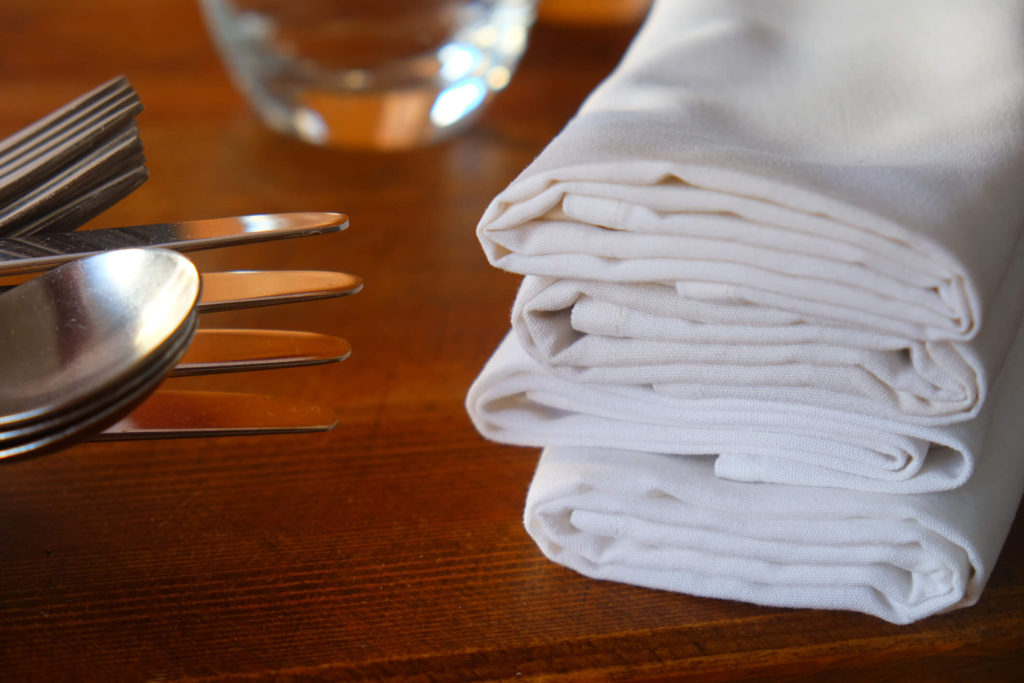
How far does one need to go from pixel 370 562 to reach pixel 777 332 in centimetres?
17

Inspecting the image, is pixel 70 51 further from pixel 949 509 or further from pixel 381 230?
pixel 949 509

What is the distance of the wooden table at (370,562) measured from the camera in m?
0.34

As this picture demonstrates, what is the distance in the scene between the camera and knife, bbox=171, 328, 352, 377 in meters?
0.37

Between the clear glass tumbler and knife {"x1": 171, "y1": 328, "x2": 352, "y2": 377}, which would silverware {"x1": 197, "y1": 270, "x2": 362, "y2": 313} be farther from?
the clear glass tumbler

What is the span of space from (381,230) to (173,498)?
22 centimetres

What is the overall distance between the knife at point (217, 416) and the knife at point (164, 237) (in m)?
0.07

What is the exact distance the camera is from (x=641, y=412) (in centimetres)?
35

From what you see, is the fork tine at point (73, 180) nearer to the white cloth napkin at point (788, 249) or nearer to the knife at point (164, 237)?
the knife at point (164, 237)

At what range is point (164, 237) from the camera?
1.18 ft

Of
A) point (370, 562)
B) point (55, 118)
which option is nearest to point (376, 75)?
point (55, 118)


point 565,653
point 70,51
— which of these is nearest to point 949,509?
point 565,653

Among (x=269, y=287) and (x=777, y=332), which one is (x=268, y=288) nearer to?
(x=269, y=287)

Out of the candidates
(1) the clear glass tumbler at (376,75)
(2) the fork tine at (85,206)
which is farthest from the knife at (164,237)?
(1) the clear glass tumbler at (376,75)

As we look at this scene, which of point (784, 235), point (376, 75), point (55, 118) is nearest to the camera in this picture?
point (784, 235)
